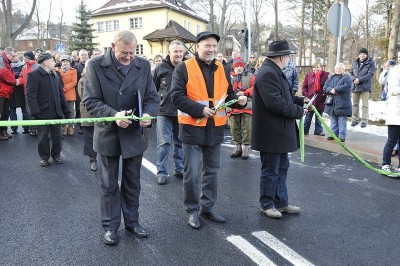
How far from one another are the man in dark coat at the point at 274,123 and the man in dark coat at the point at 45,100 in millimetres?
4309

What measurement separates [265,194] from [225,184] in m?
1.37

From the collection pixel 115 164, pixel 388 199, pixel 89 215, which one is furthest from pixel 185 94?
pixel 388 199

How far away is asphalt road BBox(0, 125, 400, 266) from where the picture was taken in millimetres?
3641

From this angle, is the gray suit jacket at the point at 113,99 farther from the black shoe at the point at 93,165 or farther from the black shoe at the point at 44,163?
the black shoe at the point at 44,163

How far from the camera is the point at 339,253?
3.70 meters

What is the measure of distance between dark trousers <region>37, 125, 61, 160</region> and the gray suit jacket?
3.68 m

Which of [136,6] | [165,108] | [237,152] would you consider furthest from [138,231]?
[136,6]

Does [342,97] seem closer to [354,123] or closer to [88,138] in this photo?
[354,123]

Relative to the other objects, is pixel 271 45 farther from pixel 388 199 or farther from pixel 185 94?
pixel 388 199

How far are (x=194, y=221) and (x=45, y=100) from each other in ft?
14.2

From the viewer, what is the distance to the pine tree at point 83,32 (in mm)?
45906

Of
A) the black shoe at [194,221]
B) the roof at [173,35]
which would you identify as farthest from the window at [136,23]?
the black shoe at [194,221]

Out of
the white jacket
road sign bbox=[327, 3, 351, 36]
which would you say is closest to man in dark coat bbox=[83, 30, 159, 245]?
the white jacket

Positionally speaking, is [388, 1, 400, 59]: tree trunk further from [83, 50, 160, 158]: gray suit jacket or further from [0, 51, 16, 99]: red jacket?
[83, 50, 160, 158]: gray suit jacket
